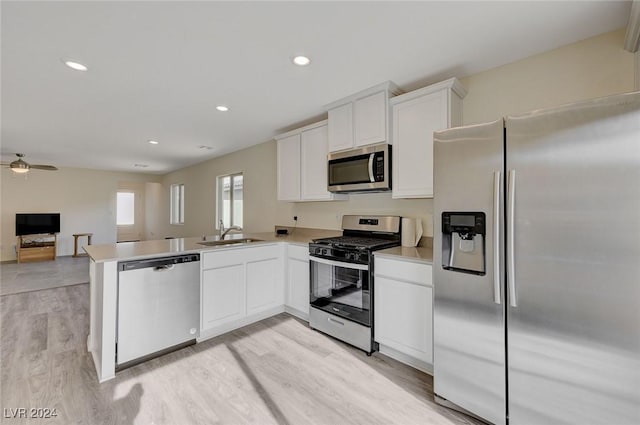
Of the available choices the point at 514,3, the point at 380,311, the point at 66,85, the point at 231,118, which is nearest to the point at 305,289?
the point at 380,311

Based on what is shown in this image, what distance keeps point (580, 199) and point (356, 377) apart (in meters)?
1.80

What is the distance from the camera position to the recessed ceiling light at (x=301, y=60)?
2146mm

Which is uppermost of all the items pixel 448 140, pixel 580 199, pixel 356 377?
pixel 448 140

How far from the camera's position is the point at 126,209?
31.2 feet

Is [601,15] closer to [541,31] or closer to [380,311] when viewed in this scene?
[541,31]

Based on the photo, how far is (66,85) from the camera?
8.50 ft

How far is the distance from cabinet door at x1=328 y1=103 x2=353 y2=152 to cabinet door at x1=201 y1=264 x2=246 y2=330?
5.44ft

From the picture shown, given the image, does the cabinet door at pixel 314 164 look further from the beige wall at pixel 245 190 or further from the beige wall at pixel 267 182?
the beige wall at pixel 245 190

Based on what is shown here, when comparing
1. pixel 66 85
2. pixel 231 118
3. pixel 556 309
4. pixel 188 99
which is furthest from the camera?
pixel 231 118

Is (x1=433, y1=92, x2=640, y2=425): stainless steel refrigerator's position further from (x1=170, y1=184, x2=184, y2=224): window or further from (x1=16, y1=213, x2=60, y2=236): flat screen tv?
(x1=16, y1=213, x2=60, y2=236): flat screen tv

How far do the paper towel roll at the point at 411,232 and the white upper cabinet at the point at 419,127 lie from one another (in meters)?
0.32

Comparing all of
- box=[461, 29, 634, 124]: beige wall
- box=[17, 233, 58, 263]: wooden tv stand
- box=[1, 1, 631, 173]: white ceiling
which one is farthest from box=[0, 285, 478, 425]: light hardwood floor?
box=[17, 233, 58, 263]: wooden tv stand

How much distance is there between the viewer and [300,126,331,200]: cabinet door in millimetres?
3273

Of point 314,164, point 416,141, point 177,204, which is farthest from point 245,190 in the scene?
point 177,204
